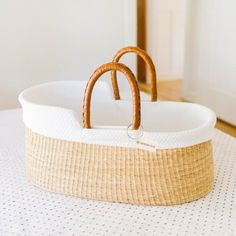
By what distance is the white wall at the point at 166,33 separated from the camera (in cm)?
335

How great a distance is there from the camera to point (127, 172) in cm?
104

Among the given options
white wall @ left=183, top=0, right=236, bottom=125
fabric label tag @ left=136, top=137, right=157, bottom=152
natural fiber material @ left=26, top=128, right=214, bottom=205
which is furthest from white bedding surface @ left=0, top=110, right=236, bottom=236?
white wall @ left=183, top=0, right=236, bottom=125

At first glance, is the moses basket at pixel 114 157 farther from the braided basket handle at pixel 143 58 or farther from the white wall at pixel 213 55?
the white wall at pixel 213 55

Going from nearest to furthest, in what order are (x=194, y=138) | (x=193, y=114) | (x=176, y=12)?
(x=194, y=138)
(x=193, y=114)
(x=176, y=12)

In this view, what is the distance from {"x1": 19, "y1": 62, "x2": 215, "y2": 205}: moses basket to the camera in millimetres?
1008

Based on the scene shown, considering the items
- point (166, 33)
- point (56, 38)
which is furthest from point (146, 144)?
point (166, 33)

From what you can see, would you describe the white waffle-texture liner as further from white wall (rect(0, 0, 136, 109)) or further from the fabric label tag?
white wall (rect(0, 0, 136, 109))

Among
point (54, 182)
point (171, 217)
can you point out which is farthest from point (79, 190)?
point (171, 217)

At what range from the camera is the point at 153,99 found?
1.36m

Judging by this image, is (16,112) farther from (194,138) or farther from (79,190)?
(194,138)

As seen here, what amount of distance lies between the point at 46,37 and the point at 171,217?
1.87 metres

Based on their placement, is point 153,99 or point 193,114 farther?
point 153,99

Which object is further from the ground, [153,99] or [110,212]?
[153,99]

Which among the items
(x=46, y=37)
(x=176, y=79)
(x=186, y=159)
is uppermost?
(x=46, y=37)
